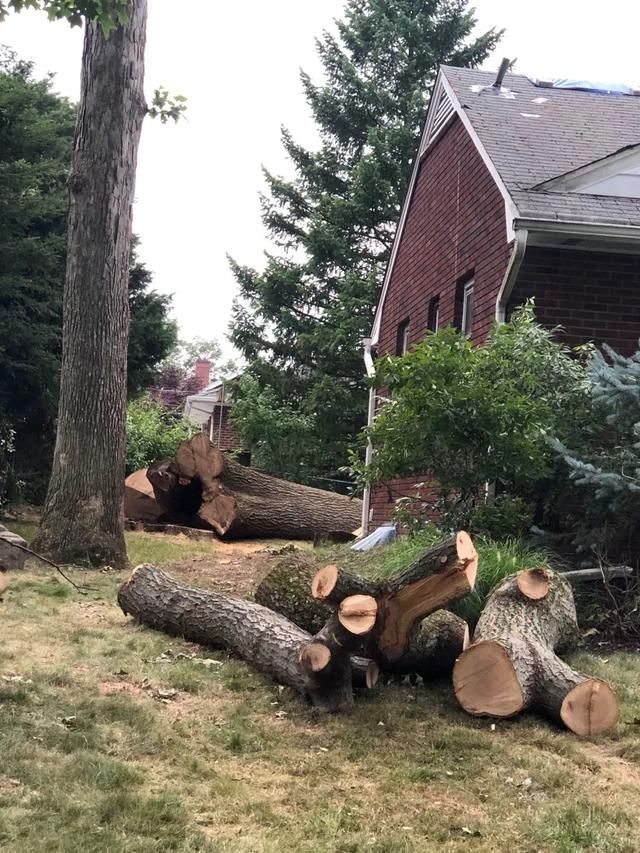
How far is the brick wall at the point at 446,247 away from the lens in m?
9.31

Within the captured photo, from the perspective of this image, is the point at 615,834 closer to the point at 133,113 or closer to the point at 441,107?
the point at 133,113

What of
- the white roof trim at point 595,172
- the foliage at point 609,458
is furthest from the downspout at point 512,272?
the foliage at point 609,458

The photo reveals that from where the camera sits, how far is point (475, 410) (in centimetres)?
626

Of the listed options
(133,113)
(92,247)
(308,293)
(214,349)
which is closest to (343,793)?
(92,247)

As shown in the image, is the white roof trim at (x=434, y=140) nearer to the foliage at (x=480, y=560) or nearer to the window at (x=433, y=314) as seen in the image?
the window at (x=433, y=314)

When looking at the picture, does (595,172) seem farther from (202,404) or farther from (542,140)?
(202,404)

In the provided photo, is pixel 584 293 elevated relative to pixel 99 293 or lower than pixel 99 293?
elevated

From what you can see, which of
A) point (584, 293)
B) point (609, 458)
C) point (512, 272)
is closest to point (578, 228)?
point (512, 272)

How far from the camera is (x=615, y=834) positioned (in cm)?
287

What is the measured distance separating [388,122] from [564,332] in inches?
685

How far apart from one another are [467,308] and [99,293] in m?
4.47

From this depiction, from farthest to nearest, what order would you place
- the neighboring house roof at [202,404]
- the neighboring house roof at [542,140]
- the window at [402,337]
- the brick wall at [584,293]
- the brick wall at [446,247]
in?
the neighboring house roof at [202,404] < the window at [402,337] < the brick wall at [446,247] < the brick wall at [584,293] < the neighboring house roof at [542,140]

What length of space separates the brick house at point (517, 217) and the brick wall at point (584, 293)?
10 millimetres

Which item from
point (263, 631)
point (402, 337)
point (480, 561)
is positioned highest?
point (402, 337)
